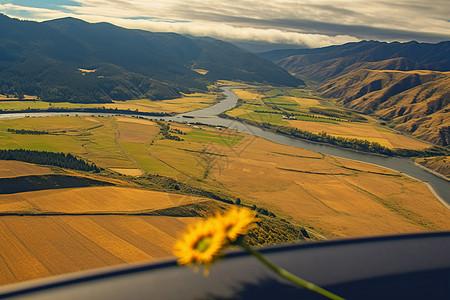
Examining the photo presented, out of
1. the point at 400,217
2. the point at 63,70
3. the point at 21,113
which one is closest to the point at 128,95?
the point at 63,70

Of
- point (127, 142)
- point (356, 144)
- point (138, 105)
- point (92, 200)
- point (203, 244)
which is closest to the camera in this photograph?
point (203, 244)

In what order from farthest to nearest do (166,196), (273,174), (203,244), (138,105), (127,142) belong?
(138,105) < (127,142) < (273,174) < (166,196) < (203,244)

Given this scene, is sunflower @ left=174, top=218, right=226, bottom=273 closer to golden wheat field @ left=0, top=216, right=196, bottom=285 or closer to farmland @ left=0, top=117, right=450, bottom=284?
golden wheat field @ left=0, top=216, right=196, bottom=285

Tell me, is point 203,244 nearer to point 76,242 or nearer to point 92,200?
point 76,242

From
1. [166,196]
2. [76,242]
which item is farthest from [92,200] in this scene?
[76,242]

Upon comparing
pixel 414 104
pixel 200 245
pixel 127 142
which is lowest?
pixel 127 142

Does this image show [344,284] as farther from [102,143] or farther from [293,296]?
[102,143]

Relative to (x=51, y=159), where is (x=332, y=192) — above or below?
below
